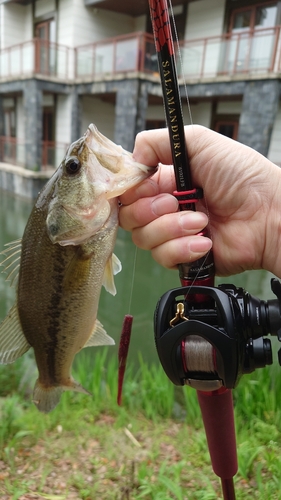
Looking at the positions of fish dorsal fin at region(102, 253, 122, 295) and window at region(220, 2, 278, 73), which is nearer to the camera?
fish dorsal fin at region(102, 253, 122, 295)

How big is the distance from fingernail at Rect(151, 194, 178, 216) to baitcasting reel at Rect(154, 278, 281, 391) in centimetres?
35

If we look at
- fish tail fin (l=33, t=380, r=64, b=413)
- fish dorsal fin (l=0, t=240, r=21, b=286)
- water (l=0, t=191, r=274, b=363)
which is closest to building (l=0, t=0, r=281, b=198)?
water (l=0, t=191, r=274, b=363)

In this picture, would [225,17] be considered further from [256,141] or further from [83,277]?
[83,277]

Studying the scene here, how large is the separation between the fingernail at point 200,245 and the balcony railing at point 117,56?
37.0 feet

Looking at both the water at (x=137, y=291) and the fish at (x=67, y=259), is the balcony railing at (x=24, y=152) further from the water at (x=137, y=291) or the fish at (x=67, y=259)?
the fish at (x=67, y=259)

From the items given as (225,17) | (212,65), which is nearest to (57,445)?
(212,65)

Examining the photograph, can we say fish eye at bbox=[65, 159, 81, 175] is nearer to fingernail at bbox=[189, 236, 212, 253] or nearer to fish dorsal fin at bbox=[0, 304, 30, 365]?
fingernail at bbox=[189, 236, 212, 253]

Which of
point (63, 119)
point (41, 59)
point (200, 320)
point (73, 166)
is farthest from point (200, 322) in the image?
point (63, 119)

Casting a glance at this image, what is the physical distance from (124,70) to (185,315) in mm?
12066

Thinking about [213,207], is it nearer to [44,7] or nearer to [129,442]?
[129,442]

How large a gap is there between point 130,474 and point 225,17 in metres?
12.5

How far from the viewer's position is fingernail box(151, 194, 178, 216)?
4.84ft

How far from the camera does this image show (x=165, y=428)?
3.18 m

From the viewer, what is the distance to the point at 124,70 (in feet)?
39.2
